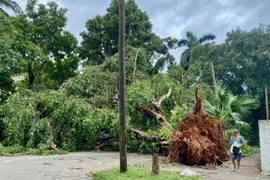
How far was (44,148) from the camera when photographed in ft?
44.1

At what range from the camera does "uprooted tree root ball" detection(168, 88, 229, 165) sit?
1112 centimetres

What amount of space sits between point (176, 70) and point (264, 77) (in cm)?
1104

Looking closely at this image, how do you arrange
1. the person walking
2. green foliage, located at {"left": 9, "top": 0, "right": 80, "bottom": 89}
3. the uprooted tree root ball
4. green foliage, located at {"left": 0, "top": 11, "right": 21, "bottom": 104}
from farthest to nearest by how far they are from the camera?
green foliage, located at {"left": 9, "top": 0, "right": 80, "bottom": 89} → green foliage, located at {"left": 0, "top": 11, "right": 21, "bottom": 104} → the uprooted tree root ball → the person walking

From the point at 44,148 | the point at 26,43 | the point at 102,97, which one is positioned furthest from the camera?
the point at 26,43

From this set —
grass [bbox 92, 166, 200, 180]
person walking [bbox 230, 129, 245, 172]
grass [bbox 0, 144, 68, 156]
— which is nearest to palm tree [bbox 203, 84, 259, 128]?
person walking [bbox 230, 129, 245, 172]

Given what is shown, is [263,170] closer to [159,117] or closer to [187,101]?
[159,117]

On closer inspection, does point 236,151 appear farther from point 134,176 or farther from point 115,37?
point 115,37

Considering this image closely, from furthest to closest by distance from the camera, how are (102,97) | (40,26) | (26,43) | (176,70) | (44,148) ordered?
(40,26) → (26,43) → (176,70) → (102,97) → (44,148)

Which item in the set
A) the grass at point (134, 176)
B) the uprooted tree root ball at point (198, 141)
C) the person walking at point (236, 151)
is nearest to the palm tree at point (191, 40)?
the uprooted tree root ball at point (198, 141)

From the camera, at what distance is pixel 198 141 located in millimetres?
11328

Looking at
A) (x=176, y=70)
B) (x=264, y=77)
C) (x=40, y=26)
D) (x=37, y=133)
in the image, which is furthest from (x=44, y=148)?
(x=264, y=77)

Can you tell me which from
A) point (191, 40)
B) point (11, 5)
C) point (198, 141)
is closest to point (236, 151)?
point (198, 141)

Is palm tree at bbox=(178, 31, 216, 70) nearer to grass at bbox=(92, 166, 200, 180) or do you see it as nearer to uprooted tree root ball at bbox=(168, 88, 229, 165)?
uprooted tree root ball at bbox=(168, 88, 229, 165)

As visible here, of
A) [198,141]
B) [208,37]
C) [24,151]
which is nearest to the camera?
[198,141]
